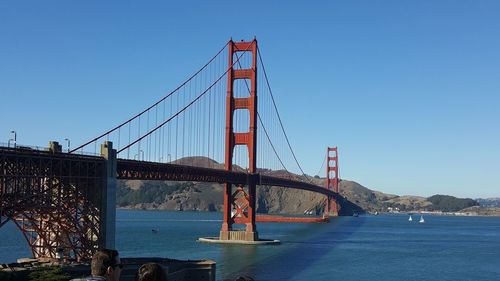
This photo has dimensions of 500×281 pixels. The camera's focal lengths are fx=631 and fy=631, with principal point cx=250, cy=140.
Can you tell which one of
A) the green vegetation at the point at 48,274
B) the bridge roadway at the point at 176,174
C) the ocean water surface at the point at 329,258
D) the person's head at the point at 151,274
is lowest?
the ocean water surface at the point at 329,258

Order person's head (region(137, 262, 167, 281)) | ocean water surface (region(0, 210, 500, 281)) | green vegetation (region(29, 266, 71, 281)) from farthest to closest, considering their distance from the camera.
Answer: ocean water surface (region(0, 210, 500, 281)), green vegetation (region(29, 266, 71, 281)), person's head (region(137, 262, 167, 281))

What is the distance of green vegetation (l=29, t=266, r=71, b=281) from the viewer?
3049 centimetres

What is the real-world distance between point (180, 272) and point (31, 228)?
10270mm

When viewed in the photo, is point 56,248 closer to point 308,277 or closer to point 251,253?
point 308,277

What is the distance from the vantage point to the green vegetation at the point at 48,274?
30492 millimetres

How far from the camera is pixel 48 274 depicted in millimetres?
31406

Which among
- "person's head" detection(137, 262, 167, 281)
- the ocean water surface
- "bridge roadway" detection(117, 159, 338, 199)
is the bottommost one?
the ocean water surface

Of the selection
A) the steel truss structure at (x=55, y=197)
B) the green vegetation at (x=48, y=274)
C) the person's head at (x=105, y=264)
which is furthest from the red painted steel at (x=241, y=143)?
the person's head at (x=105, y=264)

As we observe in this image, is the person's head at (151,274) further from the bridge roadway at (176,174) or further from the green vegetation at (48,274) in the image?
the bridge roadway at (176,174)

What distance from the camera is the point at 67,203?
3912 cm

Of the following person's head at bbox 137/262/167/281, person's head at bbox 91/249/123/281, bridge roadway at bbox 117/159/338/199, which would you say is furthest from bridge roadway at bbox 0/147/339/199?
person's head at bbox 137/262/167/281

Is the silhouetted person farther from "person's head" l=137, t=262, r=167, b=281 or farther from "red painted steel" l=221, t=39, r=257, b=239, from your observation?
"red painted steel" l=221, t=39, r=257, b=239

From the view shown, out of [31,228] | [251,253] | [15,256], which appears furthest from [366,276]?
[15,256]

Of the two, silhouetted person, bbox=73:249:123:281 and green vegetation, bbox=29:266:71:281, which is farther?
green vegetation, bbox=29:266:71:281
